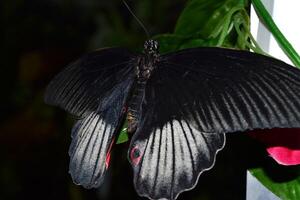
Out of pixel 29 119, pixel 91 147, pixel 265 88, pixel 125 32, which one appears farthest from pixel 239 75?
pixel 29 119

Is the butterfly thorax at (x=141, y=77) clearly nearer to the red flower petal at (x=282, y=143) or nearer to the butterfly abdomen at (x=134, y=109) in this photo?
the butterfly abdomen at (x=134, y=109)

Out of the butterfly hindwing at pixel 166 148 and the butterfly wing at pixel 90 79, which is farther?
the butterfly wing at pixel 90 79

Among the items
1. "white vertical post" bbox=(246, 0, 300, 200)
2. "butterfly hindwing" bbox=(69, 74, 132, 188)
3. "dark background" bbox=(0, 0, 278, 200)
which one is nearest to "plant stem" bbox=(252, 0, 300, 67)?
"white vertical post" bbox=(246, 0, 300, 200)

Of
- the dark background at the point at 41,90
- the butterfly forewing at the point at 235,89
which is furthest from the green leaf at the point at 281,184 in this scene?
the dark background at the point at 41,90

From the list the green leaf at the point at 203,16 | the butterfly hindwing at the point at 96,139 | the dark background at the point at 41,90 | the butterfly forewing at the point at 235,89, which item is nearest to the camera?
the butterfly forewing at the point at 235,89

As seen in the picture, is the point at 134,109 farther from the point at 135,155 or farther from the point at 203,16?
the point at 203,16

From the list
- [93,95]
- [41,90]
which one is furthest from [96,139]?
[41,90]
